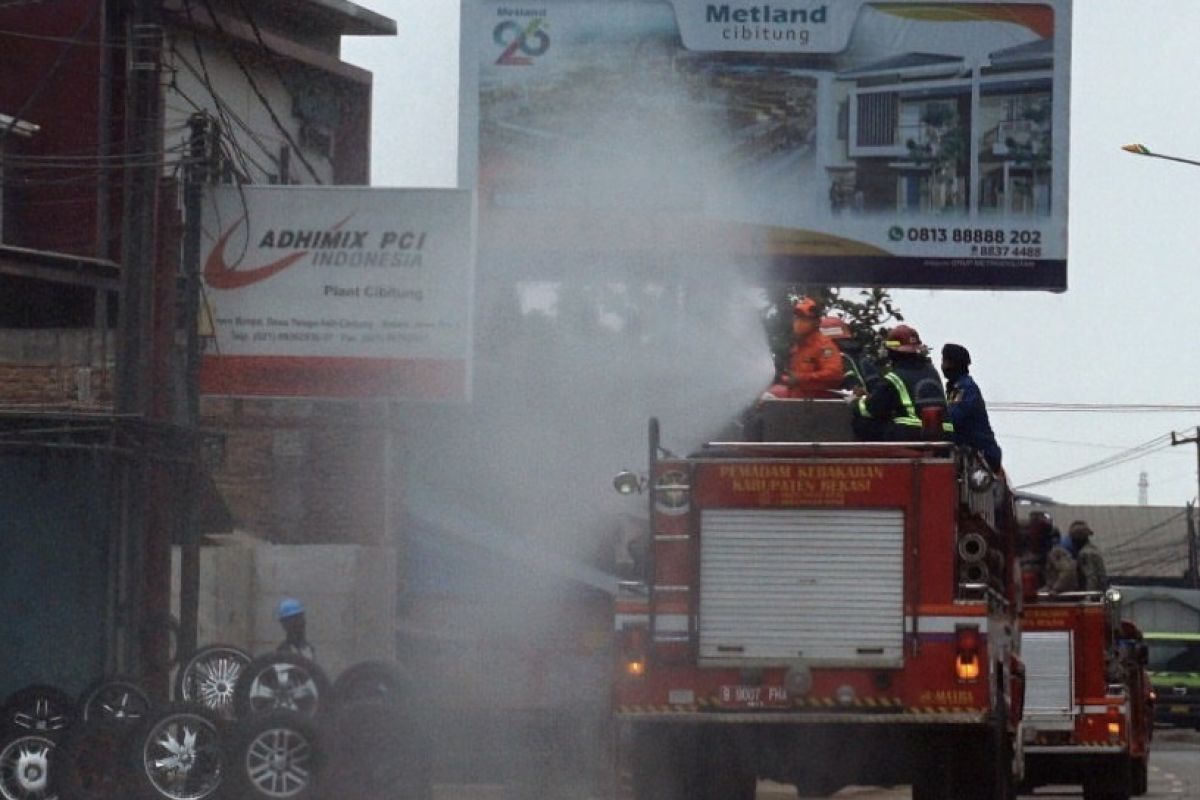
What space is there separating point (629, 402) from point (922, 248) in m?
4.38

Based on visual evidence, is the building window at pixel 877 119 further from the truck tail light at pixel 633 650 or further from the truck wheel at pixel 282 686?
the truck tail light at pixel 633 650

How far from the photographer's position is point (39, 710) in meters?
17.4

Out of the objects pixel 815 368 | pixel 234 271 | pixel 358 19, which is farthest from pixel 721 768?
pixel 358 19

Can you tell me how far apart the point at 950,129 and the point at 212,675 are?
32.9 feet

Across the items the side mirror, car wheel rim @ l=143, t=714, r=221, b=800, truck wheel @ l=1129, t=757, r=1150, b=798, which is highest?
the side mirror

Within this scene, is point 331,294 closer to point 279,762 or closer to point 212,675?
point 212,675

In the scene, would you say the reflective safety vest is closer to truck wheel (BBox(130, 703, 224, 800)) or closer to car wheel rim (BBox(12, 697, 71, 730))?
truck wheel (BBox(130, 703, 224, 800))

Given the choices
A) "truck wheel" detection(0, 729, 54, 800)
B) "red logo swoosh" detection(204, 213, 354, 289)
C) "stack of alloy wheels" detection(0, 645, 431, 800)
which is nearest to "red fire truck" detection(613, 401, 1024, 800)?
"stack of alloy wheels" detection(0, 645, 431, 800)

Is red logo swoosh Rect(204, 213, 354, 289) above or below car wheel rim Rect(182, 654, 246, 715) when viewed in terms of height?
above

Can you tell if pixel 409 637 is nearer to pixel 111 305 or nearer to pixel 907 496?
pixel 111 305

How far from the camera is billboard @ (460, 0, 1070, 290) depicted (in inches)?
952

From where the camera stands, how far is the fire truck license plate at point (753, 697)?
1263cm

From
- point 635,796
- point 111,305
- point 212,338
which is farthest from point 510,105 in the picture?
point 635,796

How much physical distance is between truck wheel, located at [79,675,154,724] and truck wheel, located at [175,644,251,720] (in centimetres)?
121
